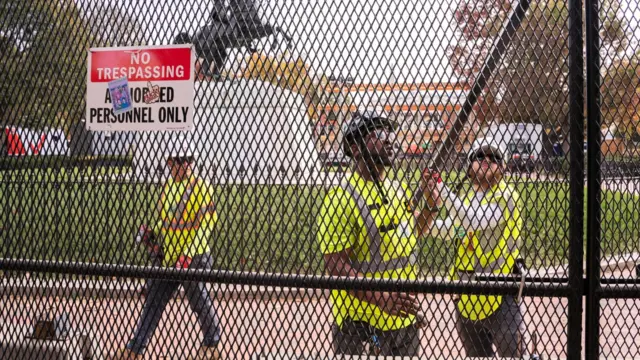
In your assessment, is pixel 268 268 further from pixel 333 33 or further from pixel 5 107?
pixel 5 107

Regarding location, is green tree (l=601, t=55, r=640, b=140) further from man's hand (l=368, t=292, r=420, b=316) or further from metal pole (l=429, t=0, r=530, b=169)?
man's hand (l=368, t=292, r=420, b=316)

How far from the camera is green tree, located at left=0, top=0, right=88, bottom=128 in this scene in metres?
2.57

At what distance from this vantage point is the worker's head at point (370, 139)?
2201mm

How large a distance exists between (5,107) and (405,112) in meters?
1.54

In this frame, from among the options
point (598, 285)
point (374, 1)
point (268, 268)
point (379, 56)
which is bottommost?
point (598, 285)

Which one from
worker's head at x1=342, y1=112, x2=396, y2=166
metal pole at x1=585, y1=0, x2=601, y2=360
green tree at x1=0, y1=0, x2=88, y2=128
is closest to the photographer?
metal pole at x1=585, y1=0, x2=601, y2=360

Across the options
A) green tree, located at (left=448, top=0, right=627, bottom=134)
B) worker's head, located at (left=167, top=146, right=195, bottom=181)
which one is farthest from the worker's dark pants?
green tree, located at (left=448, top=0, right=627, bottom=134)

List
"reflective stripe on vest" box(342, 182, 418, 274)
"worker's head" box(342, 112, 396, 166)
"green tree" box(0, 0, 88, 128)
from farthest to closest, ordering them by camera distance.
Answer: "green tree" box(0, 0, 88, 128) < "reflective stripe on vest" box(342, 182, 418, 274) < "worker's head" box(342, 112, 396, 166)

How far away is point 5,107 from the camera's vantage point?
272 cm

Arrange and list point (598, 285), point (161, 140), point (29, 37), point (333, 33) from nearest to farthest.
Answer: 1. point (598, 285)
2. point (333, 33)
3. point (161, 140)
4. point (29, 37)

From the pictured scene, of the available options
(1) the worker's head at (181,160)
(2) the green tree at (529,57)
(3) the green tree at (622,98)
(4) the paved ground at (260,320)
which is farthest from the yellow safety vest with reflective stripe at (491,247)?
(1) the worker's head at (181,160)

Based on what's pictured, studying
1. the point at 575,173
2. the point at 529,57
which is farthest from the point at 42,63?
the point at 575,173

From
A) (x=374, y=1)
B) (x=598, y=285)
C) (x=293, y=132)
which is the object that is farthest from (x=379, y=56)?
(x=598, y=285)

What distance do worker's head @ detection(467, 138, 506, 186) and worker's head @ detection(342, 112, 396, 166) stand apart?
25cm
